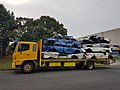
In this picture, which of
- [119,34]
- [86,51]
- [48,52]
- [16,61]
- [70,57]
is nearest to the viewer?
[16,61]

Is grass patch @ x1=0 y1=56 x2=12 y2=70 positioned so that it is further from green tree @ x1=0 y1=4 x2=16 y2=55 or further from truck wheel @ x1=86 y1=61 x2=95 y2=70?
truck wheel @ x1=86 y1=61 x2=95 y2=70

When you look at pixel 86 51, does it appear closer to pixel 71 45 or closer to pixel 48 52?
pixel 71 45

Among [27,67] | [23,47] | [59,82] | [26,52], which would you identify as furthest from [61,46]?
[59,82]

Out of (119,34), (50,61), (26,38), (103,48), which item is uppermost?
(119,34)

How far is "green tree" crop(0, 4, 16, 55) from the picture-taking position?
29266 mm

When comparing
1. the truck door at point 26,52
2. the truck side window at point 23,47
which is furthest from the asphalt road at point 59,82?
the truck side window at point 23,47

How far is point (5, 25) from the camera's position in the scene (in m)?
29.8

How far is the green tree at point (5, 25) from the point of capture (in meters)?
29.3

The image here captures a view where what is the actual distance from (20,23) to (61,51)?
20718 mm

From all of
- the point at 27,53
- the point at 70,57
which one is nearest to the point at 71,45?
the point at 70,57

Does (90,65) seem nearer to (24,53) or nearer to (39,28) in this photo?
(24,53)

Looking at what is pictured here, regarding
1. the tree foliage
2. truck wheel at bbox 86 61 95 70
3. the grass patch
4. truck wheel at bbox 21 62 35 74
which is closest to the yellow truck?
truck wheel at bbox 21 62 35 74

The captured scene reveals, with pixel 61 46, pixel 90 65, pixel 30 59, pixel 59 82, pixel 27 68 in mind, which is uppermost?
pixel 61 46

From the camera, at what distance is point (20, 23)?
118ft
